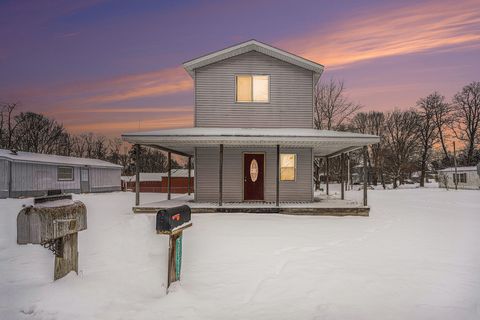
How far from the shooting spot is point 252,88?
16203 mm

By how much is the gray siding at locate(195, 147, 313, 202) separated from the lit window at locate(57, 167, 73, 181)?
59.1 ft

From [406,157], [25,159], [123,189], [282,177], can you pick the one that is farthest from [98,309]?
[406,157]

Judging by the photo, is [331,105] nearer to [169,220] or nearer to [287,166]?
[287,166]

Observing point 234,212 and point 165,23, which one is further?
point 165,23

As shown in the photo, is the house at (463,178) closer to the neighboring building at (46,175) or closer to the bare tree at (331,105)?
the bare tree at (331,105)

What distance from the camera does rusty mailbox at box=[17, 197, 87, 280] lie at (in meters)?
4.06

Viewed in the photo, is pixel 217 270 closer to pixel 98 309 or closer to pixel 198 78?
pixel 98 309

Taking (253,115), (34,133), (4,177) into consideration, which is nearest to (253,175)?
(253,115)

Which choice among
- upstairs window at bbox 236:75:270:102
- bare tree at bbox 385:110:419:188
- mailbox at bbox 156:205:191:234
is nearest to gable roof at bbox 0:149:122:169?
upstairs window at bbox 236:75:270:102

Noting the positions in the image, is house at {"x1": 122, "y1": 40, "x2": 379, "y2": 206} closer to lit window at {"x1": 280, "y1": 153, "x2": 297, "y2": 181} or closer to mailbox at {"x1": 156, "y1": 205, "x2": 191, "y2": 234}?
lit window at {"x1": 280, "y1": 153, "x2": 297, "y2": 181}

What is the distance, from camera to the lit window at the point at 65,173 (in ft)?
94.0

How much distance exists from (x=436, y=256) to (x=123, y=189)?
122ft

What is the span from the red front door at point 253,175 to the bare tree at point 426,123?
39986 millimetres

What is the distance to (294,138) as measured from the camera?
43.9ft
